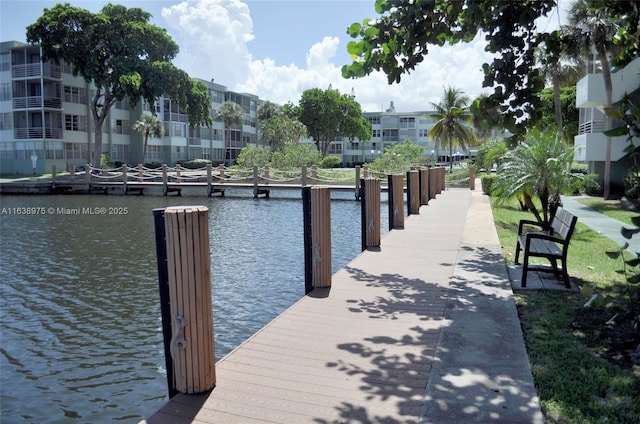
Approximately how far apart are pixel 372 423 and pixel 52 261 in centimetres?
1201

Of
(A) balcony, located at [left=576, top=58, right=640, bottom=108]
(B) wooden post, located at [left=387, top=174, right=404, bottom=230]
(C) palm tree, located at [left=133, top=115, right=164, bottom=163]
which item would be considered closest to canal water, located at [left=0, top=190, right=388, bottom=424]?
(B) wooden post, located at [left=387, top=174, right=404, bottom=230]

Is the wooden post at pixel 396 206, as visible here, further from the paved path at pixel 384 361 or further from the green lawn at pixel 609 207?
the green lawn at pixel 609 207

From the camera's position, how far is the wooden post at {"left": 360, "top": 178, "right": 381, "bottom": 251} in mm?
10883

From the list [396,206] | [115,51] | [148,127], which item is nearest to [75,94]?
[148,127]

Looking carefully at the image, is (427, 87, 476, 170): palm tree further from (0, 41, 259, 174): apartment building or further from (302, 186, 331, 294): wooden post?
(302, 186, 331, 294): wooden post

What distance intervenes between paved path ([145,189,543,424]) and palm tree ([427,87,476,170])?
45194mm

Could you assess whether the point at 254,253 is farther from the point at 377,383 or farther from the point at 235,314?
the point at 377,383

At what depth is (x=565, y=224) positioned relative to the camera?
7.83 meters

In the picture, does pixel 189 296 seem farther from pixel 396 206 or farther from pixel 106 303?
pixel 396 206

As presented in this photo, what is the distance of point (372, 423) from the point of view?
150 inches

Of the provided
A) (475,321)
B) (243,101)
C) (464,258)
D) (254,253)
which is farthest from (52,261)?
(243,101)

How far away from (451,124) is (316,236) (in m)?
47.3

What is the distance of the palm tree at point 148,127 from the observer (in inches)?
2315

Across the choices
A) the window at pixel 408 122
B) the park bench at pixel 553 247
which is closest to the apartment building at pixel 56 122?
the window at pixel 408 122
